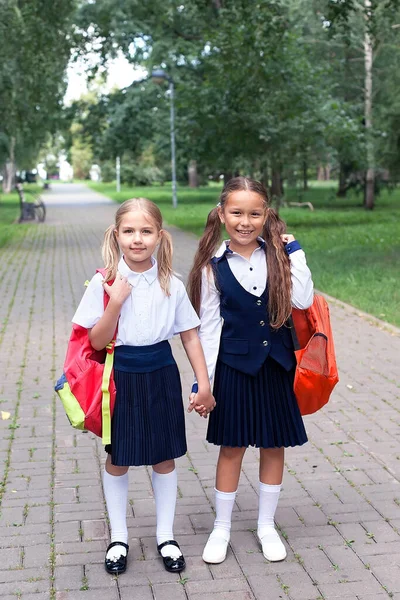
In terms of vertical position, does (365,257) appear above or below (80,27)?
below

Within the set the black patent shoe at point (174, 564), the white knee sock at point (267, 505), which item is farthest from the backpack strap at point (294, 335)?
the black patent shoe at point (174, 564)

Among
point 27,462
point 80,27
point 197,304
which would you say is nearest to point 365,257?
point 27,462

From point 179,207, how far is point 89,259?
68.2ft

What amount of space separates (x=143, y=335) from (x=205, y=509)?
1.28 meters

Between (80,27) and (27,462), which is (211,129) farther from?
(27,462)

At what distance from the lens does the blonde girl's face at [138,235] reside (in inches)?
143

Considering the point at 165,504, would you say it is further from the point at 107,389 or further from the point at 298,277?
the point at 298,277

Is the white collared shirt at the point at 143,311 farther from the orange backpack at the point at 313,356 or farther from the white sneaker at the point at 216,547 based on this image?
the white sneaker at the point at 216,547

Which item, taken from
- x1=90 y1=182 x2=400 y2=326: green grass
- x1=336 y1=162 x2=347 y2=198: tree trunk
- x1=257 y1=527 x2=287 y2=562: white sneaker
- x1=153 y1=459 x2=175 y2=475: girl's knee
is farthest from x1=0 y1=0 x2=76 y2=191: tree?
x1=336 y1=162 x2=347 y2=198: tree trunk

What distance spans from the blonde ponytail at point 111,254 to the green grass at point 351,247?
21.6 ft

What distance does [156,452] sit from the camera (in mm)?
3703

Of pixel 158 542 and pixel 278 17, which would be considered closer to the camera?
pixel 158 542

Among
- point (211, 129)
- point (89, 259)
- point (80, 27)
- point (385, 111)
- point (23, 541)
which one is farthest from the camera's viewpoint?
point (80, 27)

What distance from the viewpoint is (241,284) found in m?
3.81
